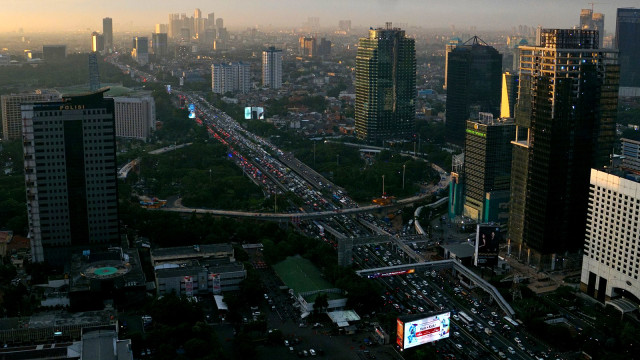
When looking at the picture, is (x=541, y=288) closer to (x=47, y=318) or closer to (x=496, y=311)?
(x=496, y=311)

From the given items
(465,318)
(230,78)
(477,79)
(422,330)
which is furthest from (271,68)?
(422,330)

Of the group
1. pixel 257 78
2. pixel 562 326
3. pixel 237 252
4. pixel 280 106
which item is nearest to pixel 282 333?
pixel 237 252

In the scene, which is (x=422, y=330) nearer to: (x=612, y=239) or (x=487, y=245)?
(x=487, y=245)

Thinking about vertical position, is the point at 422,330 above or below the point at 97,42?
below

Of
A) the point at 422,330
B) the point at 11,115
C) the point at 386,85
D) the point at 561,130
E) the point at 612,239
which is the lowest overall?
the point at 422,330

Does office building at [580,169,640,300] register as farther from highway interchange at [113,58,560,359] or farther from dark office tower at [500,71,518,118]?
dark office tower at [500,71,518,118]

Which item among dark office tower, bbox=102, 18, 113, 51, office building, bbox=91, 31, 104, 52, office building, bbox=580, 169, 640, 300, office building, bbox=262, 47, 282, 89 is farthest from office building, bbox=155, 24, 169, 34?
office building, bbox=580, 169, 640, 300
